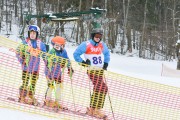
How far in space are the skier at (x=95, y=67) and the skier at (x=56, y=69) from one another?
268 mm

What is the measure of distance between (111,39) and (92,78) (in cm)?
3108

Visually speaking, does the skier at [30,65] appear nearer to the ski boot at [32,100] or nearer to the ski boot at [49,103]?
the ski boot at [32,100]

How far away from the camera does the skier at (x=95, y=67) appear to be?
5914 millimetres

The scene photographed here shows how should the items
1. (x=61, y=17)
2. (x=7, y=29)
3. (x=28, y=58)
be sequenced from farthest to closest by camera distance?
(x=7, y=29) → (x=61, y=17) → (x=28, y=58)

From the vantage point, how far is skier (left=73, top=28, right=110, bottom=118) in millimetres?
5914

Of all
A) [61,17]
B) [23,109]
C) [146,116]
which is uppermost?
[61,17]

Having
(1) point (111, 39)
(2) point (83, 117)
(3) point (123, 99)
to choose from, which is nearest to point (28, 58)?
(2) point (83, 117)

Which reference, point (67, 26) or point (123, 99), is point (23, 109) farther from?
point (67, 26)

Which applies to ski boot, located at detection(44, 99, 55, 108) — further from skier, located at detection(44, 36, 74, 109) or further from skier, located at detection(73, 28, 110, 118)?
skier, located at detection(73, 28, 110, 118)

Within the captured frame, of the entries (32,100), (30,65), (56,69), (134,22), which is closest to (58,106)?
(32,100)

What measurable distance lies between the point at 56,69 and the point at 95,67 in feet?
2.11

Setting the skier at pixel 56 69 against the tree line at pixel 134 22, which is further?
the tree line at pixel 134 22

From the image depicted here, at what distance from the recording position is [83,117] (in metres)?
5.64

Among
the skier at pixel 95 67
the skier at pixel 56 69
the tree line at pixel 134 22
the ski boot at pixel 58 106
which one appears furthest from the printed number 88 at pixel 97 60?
the tree line at pixel 134 22
